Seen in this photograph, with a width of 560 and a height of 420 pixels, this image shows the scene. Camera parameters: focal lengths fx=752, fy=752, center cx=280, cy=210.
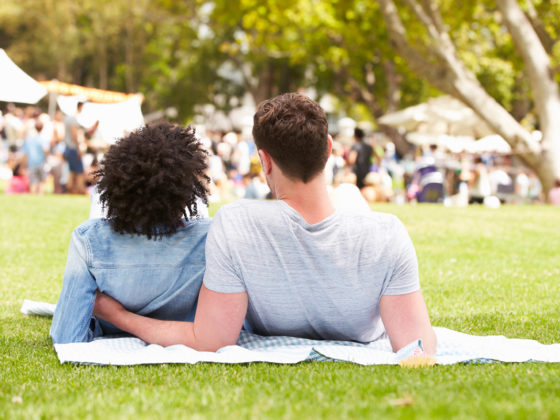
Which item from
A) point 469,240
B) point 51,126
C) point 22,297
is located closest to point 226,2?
point 51,126

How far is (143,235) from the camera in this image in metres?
3.68

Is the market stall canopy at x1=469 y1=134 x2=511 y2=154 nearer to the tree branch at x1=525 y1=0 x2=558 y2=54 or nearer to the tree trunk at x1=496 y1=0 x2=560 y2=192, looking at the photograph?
the tree branch at x1=525 y1=0 x2=558 y2=54

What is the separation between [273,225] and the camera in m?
3.41

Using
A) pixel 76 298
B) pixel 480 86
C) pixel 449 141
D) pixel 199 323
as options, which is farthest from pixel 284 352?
pixel 449 141

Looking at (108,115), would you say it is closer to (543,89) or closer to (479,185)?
(479,185)

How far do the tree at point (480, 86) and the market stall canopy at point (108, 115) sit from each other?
22.8 ft

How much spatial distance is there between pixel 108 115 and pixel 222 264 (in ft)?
55.0

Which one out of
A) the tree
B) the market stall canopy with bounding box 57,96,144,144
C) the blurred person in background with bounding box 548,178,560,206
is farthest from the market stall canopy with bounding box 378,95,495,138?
the market stall canopy with bounding box 57,96,144,144

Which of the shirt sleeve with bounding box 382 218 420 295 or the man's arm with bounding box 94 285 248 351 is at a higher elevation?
the shirt sleeve with bounding box 382 218 420 295

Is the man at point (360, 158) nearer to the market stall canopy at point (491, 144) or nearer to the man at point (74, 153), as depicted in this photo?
the man at point (74, 153)

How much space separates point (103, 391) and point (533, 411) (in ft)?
5.25

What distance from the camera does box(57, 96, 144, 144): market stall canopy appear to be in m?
18.5

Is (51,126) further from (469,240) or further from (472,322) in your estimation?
(472,322)

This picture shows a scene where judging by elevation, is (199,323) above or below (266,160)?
below
